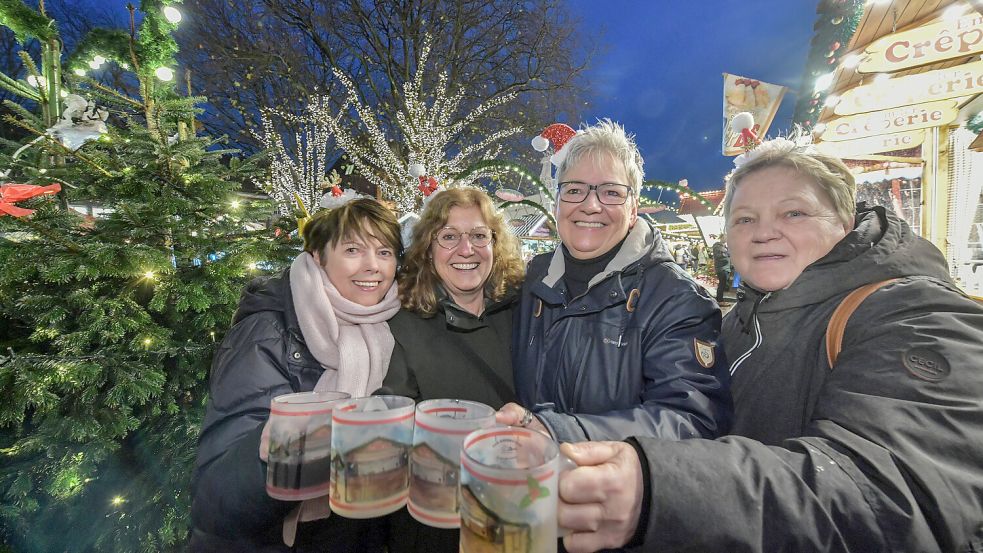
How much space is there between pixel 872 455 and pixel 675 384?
2.04ft

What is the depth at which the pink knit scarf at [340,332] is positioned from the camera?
2.00 m

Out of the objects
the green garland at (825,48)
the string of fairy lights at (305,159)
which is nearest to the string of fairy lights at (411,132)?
the string of fairy lights at (305,159)

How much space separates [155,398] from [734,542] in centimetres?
346

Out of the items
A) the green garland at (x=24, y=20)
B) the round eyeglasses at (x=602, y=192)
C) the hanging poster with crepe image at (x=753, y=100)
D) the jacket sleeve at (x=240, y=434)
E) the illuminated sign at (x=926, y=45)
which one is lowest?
the jacket sleeve at (x=240, y=434)

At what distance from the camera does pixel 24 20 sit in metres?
3.26

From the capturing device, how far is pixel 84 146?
9.60 feet

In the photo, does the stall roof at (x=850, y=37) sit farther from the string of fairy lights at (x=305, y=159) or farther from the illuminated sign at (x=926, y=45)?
the string of fairy lights at (x=305, y=159)

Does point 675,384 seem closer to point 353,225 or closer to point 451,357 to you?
point 451,357

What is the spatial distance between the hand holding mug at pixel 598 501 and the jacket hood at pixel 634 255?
47.6 inches

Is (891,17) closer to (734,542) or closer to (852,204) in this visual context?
(852,204)

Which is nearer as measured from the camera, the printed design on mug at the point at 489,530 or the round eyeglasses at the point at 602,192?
the printed design on mug at the point at 489,530

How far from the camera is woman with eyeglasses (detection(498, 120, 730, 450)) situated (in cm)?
141

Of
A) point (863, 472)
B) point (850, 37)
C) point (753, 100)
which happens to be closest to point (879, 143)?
point (850, 37)

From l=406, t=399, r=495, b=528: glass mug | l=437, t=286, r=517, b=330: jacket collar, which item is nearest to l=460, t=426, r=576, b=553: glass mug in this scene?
l=406, t=399, r=495, b=528: glass mug
